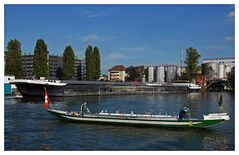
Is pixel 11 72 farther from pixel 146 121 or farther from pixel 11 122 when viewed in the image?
pixel 146 121

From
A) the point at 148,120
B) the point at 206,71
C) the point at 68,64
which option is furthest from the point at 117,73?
the point at 148,120

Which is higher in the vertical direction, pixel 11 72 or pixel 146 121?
pixel 11 72

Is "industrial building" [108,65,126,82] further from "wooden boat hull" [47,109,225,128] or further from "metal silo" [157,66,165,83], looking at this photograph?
"wooden boat hull" [47,109,225,128]

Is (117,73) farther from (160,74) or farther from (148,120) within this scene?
(148,120)

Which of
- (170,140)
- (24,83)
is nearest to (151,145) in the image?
(170,140)

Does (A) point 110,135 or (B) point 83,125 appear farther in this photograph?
(B) point 83,125

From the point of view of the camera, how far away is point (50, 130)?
85.8ft

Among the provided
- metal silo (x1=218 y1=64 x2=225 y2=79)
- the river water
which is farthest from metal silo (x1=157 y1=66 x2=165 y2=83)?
the river water

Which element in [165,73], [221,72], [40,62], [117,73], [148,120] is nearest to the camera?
[148,120]

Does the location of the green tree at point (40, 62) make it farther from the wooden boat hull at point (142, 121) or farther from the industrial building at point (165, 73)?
the industrial building at point (165, 73)

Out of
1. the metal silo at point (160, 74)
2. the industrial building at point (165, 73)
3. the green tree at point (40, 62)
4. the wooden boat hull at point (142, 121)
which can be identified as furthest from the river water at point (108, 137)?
the metal silo at point (160, 74)

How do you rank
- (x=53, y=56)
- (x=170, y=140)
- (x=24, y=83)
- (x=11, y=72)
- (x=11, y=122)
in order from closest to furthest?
(x=170, y=140), (x=11, y=122), (x=24, y=83), (x=11, y=72), (x=53, y=56)

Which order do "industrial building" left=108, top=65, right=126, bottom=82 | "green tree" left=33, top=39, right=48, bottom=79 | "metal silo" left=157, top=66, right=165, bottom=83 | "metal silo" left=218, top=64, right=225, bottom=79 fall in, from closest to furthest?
"green tree" left=33, top=39, right=48, bottom=79
"metal silo" left=218, top=64, right=225, bottom=79
"metal silo" left=157, top=66, right=165, bottom=83
"industrial building" left=108, top=65, right=126, bottom=82

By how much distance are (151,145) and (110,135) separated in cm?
429
